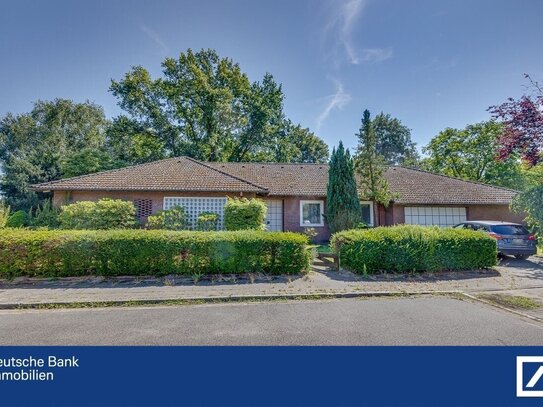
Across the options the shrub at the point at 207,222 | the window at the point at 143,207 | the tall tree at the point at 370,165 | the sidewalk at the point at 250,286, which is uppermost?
the tall tree at the point at 370,165

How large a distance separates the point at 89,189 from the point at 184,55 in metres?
21.9

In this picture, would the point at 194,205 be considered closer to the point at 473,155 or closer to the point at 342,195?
the point at 342,195

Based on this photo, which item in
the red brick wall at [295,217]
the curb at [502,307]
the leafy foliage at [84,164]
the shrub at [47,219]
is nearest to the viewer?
the curb at [502,307]

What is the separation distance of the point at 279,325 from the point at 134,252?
5.25 metres

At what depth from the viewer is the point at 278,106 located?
1280 inches

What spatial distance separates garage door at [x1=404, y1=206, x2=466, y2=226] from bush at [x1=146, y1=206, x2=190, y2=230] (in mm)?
13372

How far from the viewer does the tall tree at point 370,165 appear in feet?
54.4

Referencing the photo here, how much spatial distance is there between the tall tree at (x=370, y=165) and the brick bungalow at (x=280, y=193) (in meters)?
1.21

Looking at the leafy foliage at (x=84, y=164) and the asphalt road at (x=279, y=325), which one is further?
the leafy foliage at (x=84, y=164)

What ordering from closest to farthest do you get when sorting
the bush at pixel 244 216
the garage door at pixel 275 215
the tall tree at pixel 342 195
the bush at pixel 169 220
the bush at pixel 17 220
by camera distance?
the bush at pixel 244 216
the bush at pixel 169 220
the tall tree at pixel 342 195
the bush at pixel 17 220
the garage door at pixel 275 215

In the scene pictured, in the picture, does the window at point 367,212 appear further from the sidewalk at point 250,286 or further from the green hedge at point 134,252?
the green hedge at point 134,252
